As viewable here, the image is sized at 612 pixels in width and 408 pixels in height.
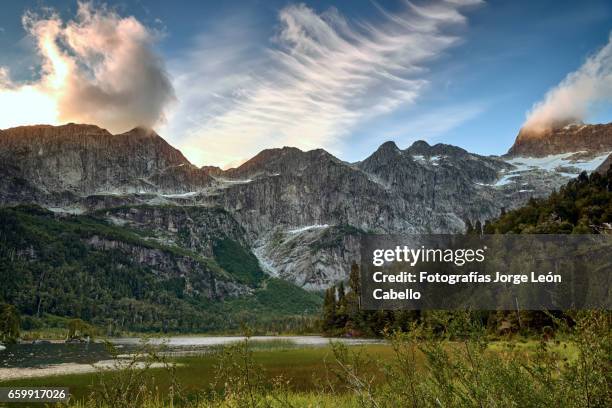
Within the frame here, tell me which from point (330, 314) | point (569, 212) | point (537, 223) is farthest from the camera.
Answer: point (330, 314)

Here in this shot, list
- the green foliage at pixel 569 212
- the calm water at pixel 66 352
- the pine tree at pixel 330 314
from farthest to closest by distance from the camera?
the pine tree at pixel 330 314 → the green foliage at pixel 569 212 → the calm water at pixel 66 352

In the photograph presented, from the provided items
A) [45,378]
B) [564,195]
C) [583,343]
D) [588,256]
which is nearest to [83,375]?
[45,378]

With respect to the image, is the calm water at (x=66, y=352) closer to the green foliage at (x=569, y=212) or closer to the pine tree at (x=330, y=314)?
the pine tree at (x=330, y=314)

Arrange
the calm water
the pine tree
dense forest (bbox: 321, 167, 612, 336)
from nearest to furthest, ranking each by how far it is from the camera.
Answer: the calm water < dense forest (bbox: 321, 167, 612, 336) < the pine tree

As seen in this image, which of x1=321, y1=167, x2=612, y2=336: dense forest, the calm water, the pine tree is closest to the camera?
the calm water

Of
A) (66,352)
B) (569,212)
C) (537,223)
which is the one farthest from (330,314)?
(66,352)

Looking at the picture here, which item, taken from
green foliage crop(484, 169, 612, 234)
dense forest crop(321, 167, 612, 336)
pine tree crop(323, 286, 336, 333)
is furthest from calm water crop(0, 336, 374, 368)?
green foliage crop(484, 169, 612, 234)

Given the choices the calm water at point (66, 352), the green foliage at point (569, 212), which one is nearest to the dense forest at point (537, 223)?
the green foliage at point (569, 212)

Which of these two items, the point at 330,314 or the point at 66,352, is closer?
the point at 66,352

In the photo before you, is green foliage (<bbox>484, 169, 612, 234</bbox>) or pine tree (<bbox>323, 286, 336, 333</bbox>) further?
pine tree (<bbox>323, 286, 336, 333</bbox>)

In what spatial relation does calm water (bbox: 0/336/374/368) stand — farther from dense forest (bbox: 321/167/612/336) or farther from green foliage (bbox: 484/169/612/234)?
green foliage (bbox: 484/169/612/234)

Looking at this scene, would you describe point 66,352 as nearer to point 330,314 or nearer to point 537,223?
point 330,314

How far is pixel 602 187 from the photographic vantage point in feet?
367

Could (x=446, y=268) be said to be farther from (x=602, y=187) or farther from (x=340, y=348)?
(x=340, y=348)
